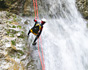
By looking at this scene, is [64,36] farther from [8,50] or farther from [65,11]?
[8,50]

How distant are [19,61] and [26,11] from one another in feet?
14.5

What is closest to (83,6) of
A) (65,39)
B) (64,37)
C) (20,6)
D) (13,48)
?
(64,37)

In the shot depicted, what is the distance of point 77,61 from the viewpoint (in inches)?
283

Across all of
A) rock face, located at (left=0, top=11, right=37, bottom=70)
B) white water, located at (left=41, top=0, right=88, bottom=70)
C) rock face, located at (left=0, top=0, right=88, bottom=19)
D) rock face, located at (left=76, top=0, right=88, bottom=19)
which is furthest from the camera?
rock face, located at (left=76, top=0, right=88, bottom=19)

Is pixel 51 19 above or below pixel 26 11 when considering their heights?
below

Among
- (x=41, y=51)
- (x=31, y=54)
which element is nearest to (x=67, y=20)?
(x=41, y=51)

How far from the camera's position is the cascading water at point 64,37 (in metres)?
6.10

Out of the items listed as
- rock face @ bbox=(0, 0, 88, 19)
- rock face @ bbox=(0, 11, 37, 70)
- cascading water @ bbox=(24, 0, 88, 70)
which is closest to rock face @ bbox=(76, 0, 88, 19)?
cascading water @ bbox=(24, 0, 88, 70)

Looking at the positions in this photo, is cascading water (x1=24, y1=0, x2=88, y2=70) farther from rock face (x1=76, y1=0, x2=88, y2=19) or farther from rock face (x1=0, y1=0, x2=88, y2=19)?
rock face (x1=0, y1=0, x2=88, y2=19)

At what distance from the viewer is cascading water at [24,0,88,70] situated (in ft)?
20.0

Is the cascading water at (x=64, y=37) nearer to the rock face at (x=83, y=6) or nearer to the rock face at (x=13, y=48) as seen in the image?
the rock face at (x=83, y=6)

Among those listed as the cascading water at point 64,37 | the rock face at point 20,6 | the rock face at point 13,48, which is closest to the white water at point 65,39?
the cascading water at point 64,37

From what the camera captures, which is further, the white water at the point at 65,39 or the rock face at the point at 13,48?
the white water at the point at 65,39

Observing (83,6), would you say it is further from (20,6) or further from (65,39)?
(20,6)
